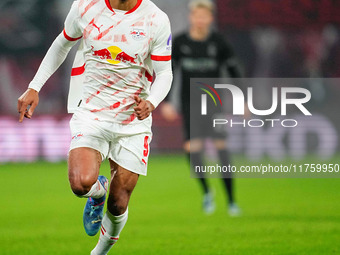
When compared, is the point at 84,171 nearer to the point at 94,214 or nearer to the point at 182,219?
the point at 94,214

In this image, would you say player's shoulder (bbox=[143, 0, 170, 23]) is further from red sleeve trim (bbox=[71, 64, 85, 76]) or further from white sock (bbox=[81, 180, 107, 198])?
white sock (bbox=[81, 180, 107, 198])

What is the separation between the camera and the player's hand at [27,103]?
19.1 feet

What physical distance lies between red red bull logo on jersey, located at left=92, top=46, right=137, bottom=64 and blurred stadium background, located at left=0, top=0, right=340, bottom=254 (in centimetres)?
196

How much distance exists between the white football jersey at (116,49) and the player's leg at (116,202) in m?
0.41

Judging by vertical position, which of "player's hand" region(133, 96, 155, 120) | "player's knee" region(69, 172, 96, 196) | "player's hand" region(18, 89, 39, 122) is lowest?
"player's knee" region(69, 172, 96, 196)

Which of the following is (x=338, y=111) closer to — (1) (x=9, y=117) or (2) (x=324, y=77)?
(2) (x=324, y=77)

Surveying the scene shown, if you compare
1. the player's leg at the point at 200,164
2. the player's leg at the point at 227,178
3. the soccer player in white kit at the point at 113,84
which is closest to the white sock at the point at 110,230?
the soccer player in white kit at the point at 113,84

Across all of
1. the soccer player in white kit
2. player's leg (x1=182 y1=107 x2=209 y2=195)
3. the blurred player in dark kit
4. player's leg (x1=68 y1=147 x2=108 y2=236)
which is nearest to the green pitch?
player's leg (x1=182 y1=107 x2=209 y2=195)

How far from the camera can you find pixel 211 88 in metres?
11.4

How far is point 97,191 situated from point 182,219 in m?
3.54

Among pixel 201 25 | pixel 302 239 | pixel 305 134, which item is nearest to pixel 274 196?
pixel 201 25

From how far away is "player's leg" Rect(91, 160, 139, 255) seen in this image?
6.04 m

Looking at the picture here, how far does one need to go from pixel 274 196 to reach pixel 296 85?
370 inches

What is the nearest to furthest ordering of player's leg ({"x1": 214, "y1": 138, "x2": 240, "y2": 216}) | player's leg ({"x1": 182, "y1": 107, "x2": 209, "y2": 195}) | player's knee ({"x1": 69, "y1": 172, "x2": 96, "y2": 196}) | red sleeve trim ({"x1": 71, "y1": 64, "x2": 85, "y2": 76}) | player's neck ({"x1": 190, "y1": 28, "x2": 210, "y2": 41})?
player's knee ({"x1": 69, "y1": 172, "x2": 96, "y2": 196}) → red sleeve trim ({"x1": 71, "y1": 64, "x2": 85, "y2": 76}) → player's leg ({"x1": 214, "y1": 138, "x2": 240, "y2": 216}) → player's leg ({"x1": 182, "y1": 107, "x2": 209, "y2": 195}) → player's neck ({"x1": 190, "y1": 28, "x2": 210, "y2": 41})
